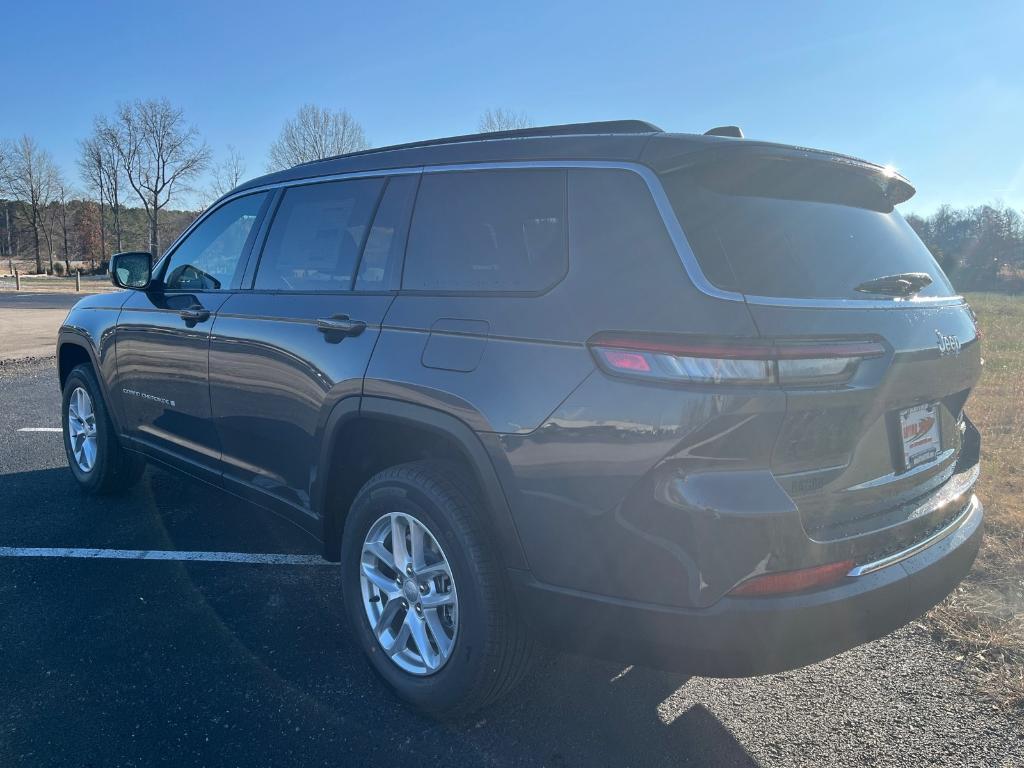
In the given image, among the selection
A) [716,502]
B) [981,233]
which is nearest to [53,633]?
[716,502]

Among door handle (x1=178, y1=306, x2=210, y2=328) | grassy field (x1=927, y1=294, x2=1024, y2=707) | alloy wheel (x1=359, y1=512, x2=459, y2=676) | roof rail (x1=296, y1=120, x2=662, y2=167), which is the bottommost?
grassy field (x1=927, y1=294, x2=1024, y2=707)

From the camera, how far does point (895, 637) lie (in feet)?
10.5

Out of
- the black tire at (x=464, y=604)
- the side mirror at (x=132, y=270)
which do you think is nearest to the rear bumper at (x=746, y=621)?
the black tire at (x=464, y=604)

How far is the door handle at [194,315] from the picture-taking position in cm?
360

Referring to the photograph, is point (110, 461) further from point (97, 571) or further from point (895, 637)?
point (895, 637)

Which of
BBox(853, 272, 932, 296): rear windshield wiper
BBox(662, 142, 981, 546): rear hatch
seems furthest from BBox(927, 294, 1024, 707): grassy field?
BBox(853, 272, 932, 296): rear windshield wiper

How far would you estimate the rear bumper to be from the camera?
1.91m

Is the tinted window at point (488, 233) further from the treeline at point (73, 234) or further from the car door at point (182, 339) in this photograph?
the treeline at point (73, 234)

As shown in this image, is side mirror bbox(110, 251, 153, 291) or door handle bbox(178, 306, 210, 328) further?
side mirror bbox(110, 251, 153, 291)

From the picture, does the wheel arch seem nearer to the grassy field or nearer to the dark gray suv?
the dark gray suv

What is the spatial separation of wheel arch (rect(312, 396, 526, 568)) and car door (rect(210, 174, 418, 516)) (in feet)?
0.27

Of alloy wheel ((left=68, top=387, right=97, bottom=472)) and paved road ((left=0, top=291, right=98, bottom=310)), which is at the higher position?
alloy wheel ((left=68, top=387, right=97, bottom=472))

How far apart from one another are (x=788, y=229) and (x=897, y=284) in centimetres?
39

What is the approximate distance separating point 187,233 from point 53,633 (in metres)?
2.13
